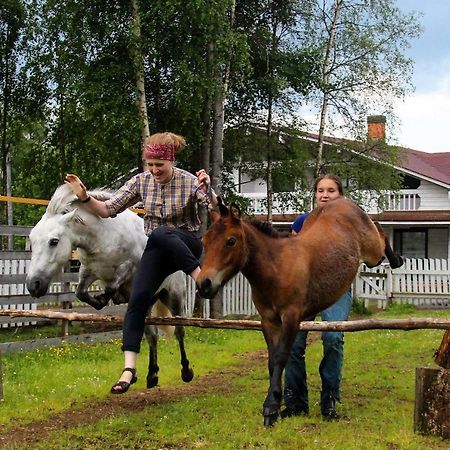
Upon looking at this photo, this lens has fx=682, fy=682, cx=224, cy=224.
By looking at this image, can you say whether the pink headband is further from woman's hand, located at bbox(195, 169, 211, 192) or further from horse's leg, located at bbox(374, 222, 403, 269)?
horse's leg, located at bbox(374, 222, 403, 269)

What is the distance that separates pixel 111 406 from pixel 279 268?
2763mm

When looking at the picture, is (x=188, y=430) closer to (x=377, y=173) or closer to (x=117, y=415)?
(x=117, y=415)

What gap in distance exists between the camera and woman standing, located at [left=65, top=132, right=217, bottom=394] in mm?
5047

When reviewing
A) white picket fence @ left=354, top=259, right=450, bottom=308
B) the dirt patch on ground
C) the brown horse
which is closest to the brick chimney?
white picket fence @ left=354, top=259, right=450, bottom=308

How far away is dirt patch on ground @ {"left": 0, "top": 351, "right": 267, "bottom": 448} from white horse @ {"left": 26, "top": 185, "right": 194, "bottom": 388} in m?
1.04

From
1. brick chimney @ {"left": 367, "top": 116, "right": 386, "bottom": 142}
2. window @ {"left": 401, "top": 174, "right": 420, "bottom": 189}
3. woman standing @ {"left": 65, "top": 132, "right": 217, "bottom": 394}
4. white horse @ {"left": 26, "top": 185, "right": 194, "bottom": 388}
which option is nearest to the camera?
woman standing @ {"left": 65, "top": 132, "right": 217, "bottom": 394}

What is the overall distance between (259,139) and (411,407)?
1228 cm

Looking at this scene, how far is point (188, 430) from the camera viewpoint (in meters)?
5.29

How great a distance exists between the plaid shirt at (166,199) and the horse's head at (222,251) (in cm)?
96

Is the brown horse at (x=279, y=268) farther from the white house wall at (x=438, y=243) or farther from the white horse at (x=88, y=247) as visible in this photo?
the white house wall at (x=438, y=243)

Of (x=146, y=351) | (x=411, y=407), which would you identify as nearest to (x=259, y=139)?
(x=146, y=351)

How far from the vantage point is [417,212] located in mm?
27156

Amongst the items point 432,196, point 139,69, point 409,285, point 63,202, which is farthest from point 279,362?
point 432,196

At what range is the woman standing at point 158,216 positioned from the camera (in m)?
5.05
